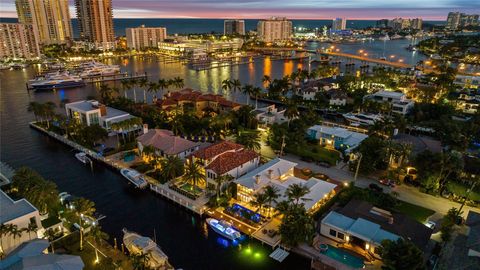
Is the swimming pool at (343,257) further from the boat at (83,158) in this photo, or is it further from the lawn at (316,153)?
the boat at (83,158)

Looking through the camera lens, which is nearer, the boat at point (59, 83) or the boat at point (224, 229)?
the boat at point (224, 229)

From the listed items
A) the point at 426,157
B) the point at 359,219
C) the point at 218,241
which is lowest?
the point at 218,241

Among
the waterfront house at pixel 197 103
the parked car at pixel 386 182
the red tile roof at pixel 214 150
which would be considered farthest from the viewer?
the waterfront house at pixel 197 103

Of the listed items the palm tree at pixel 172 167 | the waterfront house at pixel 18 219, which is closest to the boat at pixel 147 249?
the waterfront house at pixel 18 219

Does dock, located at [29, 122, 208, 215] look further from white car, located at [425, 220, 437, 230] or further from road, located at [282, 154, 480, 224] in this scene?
white car, located at [425, 220, 437, 230]

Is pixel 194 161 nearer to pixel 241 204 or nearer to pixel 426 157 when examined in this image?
pixel 241 204

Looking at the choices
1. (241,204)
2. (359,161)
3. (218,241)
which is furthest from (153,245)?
(359,161)
